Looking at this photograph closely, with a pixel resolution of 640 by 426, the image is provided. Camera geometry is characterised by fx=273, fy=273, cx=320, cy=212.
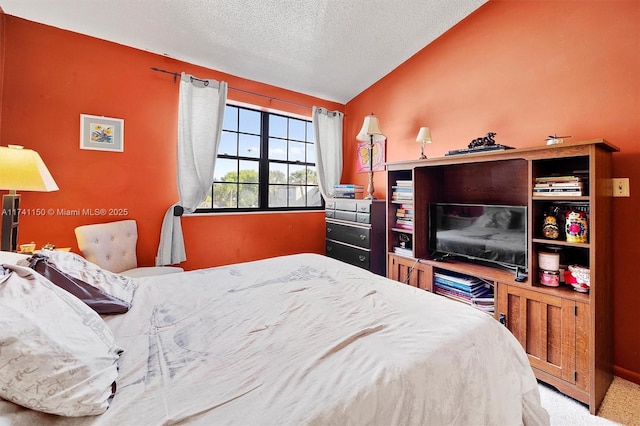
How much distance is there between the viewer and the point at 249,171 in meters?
3.39

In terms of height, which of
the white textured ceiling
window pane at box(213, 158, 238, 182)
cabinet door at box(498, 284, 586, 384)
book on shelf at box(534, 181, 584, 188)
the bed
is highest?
the white textured ceiling

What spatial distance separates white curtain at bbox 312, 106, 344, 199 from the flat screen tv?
1.59 meters

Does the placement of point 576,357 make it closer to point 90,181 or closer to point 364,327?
point 364,327

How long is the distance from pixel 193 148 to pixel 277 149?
3.52 ft

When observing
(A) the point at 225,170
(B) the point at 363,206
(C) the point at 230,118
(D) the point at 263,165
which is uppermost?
(C) the point at 230,118

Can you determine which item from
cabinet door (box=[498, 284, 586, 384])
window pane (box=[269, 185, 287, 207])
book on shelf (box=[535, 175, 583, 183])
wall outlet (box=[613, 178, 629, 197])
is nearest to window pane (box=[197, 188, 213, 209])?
window pane (box=[269, 185, 287, 207])

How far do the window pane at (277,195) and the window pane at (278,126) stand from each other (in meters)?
0.68

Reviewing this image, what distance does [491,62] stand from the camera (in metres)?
2.42

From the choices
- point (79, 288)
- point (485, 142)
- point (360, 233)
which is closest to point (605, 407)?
point (485, 142)

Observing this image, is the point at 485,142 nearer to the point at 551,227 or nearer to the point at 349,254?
the point at 551,227

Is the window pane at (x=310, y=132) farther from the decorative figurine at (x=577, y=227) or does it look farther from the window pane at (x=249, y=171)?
the decorative figurine at (x=577, y=227)

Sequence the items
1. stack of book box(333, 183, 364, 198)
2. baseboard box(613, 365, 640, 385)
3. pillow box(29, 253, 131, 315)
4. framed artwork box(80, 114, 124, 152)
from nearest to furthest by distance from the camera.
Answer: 1. pillow box(29, 253, 131, 315)
2. baseboard box(613, 365, 640, 385)
3. framed artwork box(80, 114, 124, 152)
4. stack of book box(333, 183, 364, 198)

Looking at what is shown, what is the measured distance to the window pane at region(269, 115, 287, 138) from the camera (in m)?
3.54

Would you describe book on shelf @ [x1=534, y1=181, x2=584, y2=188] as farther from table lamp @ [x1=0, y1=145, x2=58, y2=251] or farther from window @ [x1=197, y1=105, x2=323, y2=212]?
table lamp @ [x1=0, y1=145, x2=58, y2=251]
